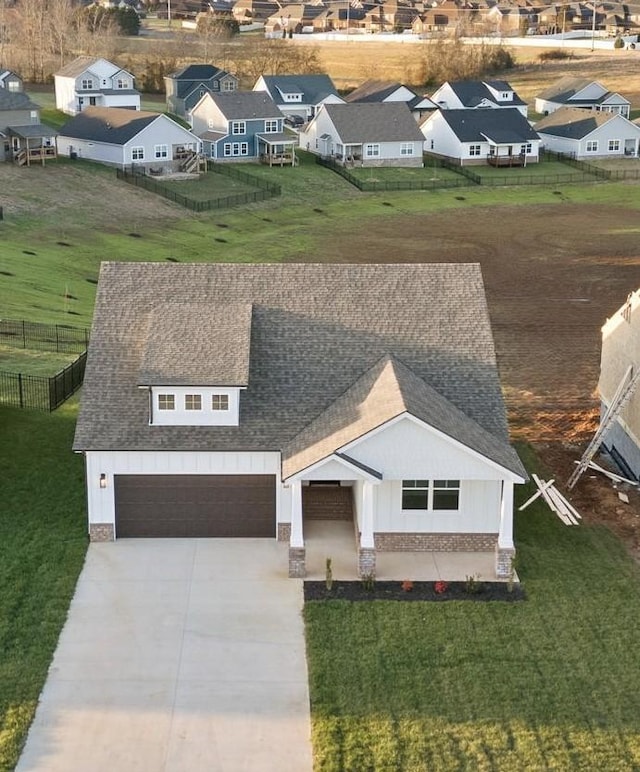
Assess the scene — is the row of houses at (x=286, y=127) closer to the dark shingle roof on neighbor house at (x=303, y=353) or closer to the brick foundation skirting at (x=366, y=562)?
the dark shingle roof on neighbor house at (x=303, y=353)

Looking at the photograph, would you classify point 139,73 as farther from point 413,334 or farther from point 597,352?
→ point 413,334

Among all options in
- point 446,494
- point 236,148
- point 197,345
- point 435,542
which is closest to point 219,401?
point 197,345

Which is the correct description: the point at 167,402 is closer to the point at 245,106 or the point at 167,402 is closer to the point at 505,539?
the point at 505,539

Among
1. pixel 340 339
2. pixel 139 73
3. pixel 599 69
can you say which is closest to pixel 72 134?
pixel 139 73

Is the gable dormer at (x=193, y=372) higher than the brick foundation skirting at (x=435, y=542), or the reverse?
the gable dormer at (x=193, y=372)

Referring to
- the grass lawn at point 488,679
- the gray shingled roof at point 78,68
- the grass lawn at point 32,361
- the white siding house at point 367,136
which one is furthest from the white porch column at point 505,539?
the gray shingled roof at point 78,68

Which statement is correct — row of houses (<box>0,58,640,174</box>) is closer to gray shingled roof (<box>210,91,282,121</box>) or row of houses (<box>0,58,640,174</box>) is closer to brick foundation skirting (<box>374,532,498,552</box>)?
gray shingled roof (<box>210,91,282,121</box>)
